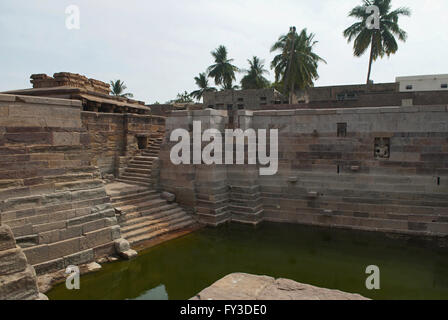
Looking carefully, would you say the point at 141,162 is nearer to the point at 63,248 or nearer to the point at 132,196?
the point at 132,196

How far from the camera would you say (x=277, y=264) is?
686 centimetres

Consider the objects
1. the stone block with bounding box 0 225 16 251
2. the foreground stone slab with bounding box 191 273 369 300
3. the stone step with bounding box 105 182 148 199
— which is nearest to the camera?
the foreground stone slab with bounding box 191 273 369 300

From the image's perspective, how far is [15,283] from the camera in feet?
15.5

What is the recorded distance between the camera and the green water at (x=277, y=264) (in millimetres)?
5781

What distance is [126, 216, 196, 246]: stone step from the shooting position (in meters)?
7.66

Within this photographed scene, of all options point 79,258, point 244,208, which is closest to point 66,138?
point 79,258

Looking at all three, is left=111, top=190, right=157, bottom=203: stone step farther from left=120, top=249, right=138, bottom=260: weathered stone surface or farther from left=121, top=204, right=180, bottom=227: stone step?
left=120, top=249, right=138, bottom=260: weathered stone surface

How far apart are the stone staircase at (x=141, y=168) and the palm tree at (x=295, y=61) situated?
50.3 feet

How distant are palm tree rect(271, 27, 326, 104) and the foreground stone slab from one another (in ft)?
71.4

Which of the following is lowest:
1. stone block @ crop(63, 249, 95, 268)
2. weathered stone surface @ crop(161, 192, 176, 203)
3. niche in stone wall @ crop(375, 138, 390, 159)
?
stone block @ crop(63, 249, 95, 268)

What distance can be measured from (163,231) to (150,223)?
0.39 m

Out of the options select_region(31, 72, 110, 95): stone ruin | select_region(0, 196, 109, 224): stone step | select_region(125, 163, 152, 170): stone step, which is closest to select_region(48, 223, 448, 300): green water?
select_region(0, 196, 109, 224): stone step
